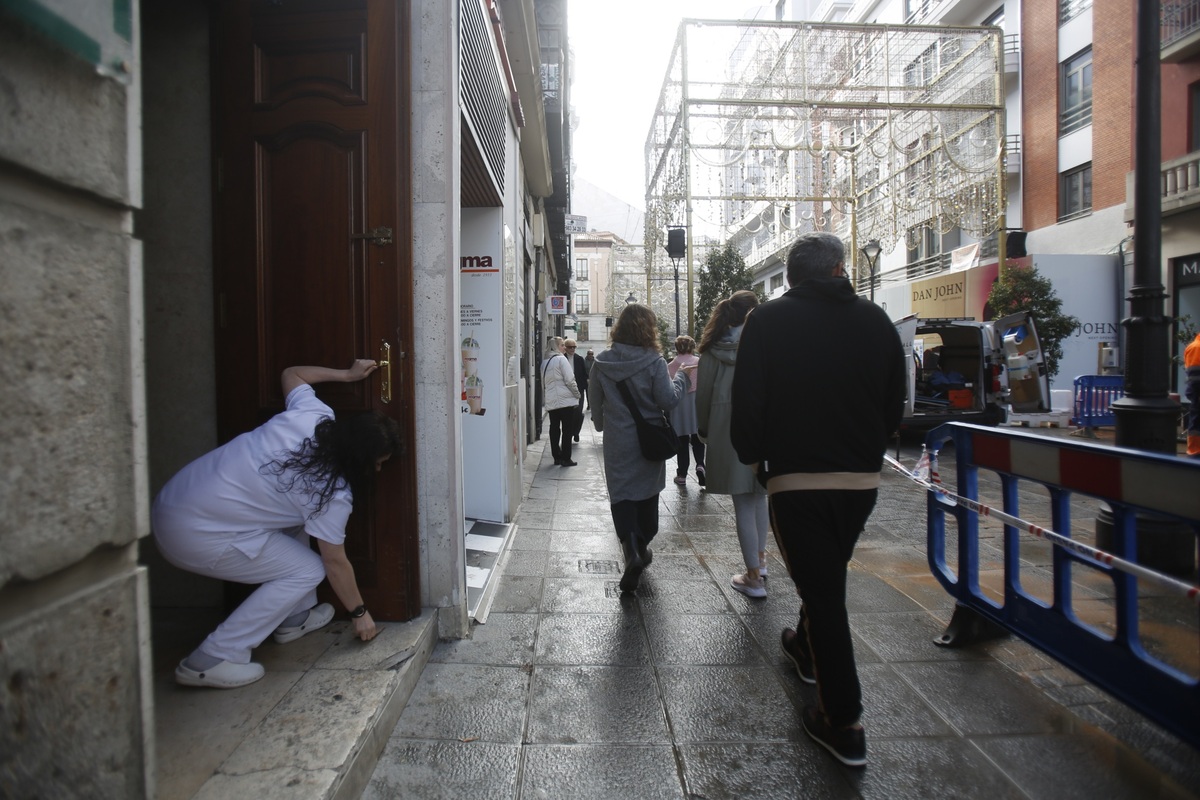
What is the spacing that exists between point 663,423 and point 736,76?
45.9 feet

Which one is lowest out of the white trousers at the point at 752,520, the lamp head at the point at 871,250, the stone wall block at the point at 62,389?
the white trousers at the point at 752,520

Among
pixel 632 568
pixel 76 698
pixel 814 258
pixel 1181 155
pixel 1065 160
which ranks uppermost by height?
pixel 1065 160

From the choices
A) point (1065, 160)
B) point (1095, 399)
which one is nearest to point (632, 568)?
point (1095, 399)

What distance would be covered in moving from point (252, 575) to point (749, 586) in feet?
9.31

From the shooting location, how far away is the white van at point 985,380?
1272 centimetres

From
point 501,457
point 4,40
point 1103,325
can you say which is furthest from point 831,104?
point 4,40

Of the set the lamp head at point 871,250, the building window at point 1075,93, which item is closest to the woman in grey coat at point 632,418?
the lamp head at point 871,250

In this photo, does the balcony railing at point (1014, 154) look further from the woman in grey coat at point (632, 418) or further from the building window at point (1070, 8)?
the woman in grey coat at point (632, 418)

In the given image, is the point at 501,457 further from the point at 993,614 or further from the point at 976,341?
the point at 976,341

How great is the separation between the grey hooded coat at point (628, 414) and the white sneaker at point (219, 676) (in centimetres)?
234

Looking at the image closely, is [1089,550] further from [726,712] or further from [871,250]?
[871,250]

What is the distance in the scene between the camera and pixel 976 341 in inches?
567

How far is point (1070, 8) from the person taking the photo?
68.7ft

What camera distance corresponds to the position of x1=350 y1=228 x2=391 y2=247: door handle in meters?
3.48
